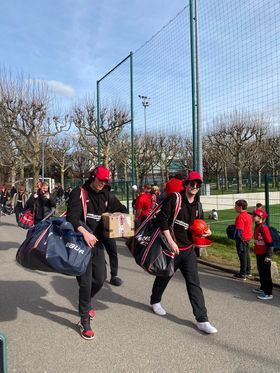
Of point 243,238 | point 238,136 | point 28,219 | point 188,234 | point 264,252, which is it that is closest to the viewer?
point 188,234

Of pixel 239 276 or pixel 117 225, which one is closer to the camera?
pixel 117 225

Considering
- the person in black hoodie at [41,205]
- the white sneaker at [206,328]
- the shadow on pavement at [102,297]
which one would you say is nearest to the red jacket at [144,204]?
the person in black hoodie at [41,205]

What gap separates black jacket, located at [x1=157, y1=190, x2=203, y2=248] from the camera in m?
3.96

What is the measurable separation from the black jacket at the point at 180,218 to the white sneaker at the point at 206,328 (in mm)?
860

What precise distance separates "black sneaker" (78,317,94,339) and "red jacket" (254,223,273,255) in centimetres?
270

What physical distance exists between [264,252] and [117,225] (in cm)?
239

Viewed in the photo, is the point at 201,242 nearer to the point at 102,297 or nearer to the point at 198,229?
the point at 198,229

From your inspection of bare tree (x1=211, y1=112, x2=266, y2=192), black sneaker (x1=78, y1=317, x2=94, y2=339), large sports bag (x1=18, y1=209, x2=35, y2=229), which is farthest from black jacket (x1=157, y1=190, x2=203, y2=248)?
bare tree (x1=211, y1=112, x2=266, y2=192)

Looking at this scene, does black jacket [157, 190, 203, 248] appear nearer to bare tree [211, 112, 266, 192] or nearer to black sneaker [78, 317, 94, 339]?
black sneaker [78, 317, 94, 339]

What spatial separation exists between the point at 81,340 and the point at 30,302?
1533 mm

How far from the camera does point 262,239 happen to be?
5.18 metres

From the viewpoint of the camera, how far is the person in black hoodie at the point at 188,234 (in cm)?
396

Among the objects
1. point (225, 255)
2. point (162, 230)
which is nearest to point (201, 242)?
point (162, 230)

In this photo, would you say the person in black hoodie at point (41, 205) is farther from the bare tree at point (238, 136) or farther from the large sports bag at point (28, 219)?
the bare tree at point (238, 136)
